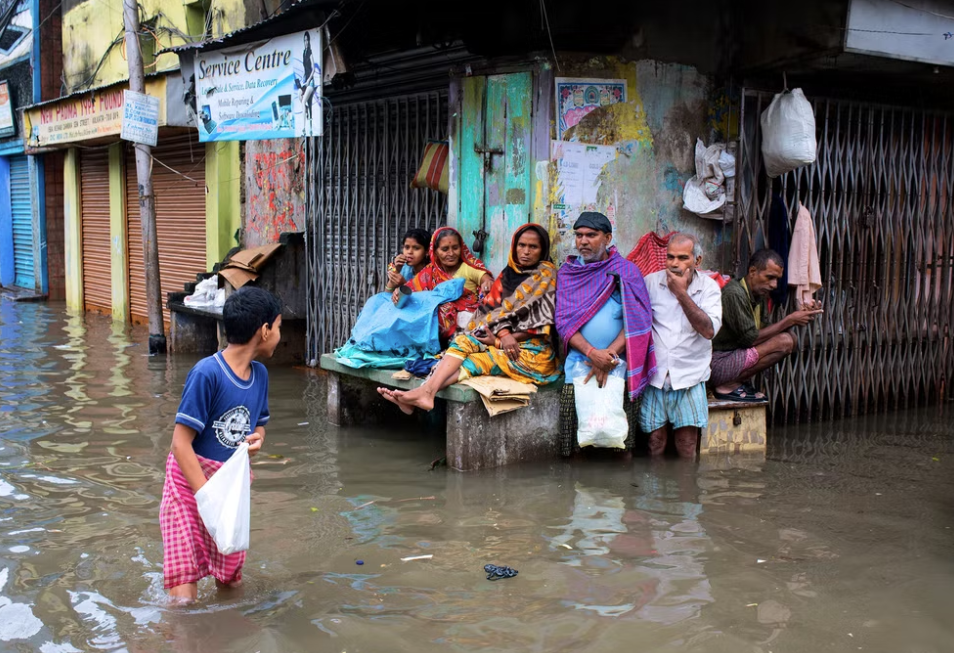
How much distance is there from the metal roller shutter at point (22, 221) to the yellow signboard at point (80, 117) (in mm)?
2789

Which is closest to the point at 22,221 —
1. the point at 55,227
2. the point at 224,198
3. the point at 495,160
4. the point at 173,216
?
the point at 55,227

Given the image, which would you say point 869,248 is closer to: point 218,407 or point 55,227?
point 218,407

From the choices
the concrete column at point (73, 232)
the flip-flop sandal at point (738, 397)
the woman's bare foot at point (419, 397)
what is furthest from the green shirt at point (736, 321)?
the concrete column at point (73, 232)

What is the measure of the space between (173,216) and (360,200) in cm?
547

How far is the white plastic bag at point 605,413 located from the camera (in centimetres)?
566

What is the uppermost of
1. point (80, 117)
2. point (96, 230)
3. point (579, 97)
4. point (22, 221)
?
point (80, 117)

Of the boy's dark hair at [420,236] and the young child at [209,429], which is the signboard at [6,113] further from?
the young child at [209,429]

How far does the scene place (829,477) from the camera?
5.56 m

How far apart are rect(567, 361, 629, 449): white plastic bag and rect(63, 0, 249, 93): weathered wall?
734 cm

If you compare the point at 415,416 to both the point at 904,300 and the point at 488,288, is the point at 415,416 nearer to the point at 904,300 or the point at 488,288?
the point at 488,288

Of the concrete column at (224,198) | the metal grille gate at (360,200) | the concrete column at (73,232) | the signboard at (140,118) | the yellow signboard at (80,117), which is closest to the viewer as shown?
the metal grille gate at (360,200)

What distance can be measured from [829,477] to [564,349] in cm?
175

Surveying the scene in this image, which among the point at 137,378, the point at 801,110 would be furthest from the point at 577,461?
the point at 137,378

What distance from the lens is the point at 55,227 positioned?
17.4 meters
